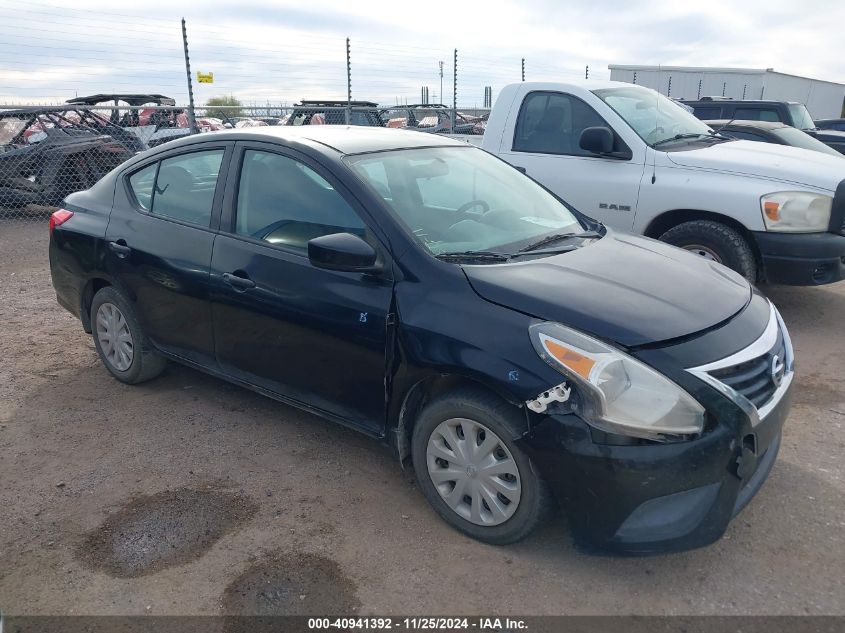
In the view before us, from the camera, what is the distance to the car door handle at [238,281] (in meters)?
3.53

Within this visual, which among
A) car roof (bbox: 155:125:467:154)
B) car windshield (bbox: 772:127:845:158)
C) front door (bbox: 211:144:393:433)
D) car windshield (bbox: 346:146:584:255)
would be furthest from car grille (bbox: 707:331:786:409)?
car windshield (bbox: 772:127:845:158)

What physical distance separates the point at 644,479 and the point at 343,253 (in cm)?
149

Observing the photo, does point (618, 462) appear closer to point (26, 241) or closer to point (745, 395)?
point (745, 395)

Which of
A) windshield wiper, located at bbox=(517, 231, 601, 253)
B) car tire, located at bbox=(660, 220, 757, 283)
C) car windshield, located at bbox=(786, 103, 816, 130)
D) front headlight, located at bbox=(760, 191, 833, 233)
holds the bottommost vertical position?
car tire, located at bbox=(660, 220, 757, 283)

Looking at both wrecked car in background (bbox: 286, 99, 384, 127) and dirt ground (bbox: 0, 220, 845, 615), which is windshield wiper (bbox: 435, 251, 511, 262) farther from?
wrecked car in background (bbox: 286, 99, 384, 127)

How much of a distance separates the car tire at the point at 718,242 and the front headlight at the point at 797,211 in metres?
0.26

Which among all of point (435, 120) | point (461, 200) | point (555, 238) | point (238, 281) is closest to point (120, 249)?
point (238, 281)

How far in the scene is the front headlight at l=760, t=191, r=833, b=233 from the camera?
204 inches

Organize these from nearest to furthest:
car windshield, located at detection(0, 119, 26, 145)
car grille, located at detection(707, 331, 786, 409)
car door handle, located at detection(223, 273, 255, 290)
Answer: car grille, located at detection(707, 331, 786, 409), car door handle, located at detection(223, 273, 255, 290), car windshield, located at detection(0, 119, 26, 145)

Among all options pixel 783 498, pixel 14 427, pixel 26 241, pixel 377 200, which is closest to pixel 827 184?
pixel 783 498

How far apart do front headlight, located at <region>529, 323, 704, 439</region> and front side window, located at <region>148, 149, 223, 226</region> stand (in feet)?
7.56

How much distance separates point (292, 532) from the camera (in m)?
3.04

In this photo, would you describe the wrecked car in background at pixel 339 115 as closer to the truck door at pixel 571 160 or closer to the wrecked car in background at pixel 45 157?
the wrecked car in background at pixel 45 157

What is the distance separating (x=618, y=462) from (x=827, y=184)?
3896mm
